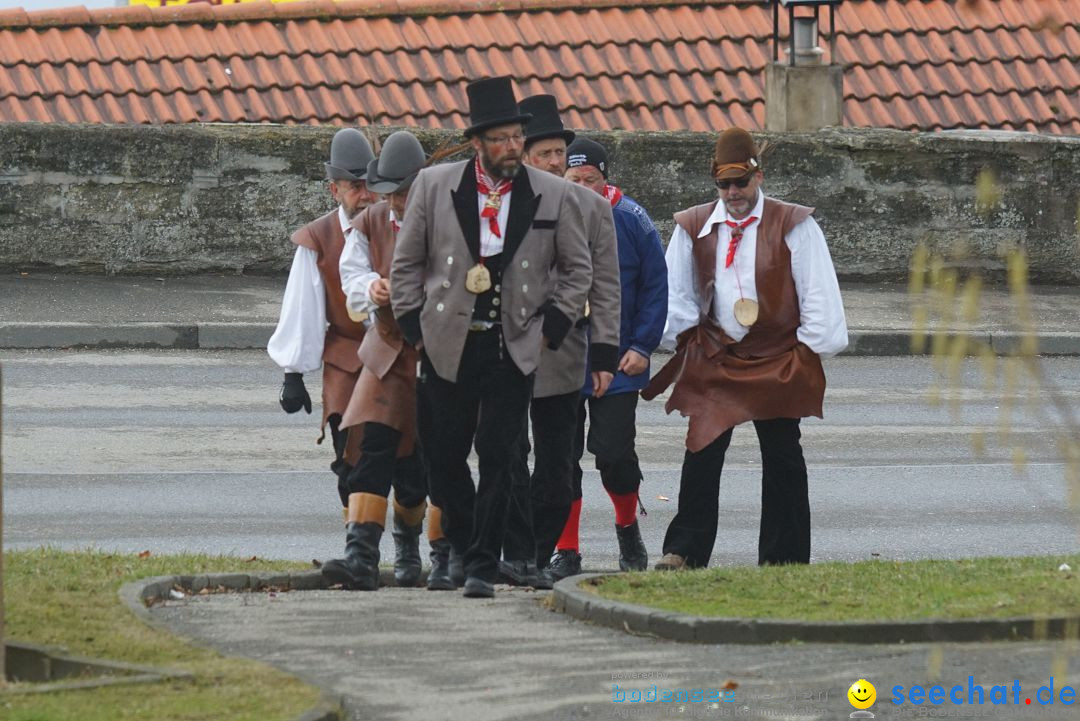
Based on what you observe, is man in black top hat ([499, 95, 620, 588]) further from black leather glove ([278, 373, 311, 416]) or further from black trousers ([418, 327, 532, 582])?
black leather glove ([278, 373, 311, 416])

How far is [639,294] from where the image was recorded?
8.76 m

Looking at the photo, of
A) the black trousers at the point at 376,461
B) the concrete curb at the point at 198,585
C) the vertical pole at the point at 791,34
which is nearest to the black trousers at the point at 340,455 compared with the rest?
the black trousers at the point at 376,461

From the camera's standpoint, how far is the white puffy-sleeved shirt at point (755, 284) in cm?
849

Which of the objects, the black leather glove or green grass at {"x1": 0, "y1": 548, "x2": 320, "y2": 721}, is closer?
green grass at {"x1": 0, "y1": 548, "x2": 320, "y2": 721}

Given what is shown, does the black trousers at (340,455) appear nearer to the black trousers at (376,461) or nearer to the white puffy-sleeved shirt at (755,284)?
the black trousers at (376,461)

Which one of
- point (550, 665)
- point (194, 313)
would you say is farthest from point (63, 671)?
point (194, 313)

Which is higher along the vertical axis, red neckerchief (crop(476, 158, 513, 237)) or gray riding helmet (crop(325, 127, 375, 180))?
gray riding helmet (crop(325, 127, 375, 180))

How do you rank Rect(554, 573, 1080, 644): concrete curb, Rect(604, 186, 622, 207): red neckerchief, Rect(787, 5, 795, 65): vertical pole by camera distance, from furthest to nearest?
Rect(787, 5, 795, 65): vertical pole < Rect(604, 186, 622, 207): red neckerchief < Rect(554, 573, 1080, 644): concrete curb

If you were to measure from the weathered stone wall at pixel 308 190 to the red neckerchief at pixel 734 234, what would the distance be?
9273 millimetres

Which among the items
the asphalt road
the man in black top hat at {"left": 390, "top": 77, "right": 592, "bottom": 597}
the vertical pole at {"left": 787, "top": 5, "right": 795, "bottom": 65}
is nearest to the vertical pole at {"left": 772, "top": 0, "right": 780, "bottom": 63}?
the vertical pole at {"left": 787, "top": 5, "right": 795, "bottom": 65}

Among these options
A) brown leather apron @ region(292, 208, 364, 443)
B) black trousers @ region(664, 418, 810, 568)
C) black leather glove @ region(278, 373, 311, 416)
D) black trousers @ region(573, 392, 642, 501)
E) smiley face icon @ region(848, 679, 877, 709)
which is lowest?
smiley face icon @ region(848, 679, 877, 709)

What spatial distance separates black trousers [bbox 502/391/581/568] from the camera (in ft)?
26.6

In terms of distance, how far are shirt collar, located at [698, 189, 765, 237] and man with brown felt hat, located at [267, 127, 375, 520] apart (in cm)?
137

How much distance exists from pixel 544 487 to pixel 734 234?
132 centimetres
